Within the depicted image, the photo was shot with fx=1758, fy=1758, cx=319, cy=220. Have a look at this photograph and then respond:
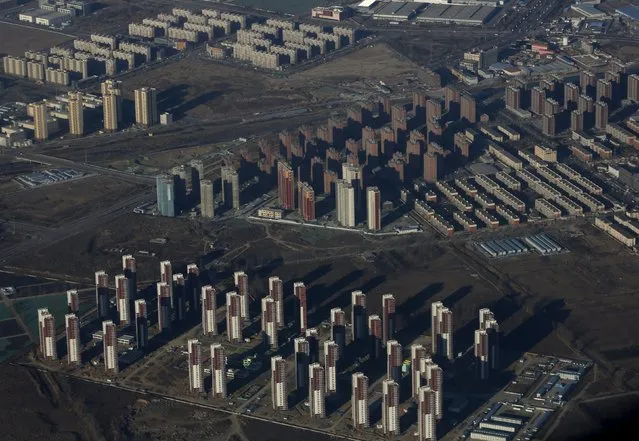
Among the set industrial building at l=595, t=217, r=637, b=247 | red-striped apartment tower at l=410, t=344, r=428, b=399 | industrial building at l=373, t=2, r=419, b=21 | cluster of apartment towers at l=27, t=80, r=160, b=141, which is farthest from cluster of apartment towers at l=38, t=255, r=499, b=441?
industrial building at l=373, t=2, r=419, b=21

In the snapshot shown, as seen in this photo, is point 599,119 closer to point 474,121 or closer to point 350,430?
point 474,121

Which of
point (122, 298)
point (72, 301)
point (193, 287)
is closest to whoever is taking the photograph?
point (72, 301)

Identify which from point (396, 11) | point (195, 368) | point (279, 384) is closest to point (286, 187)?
point (195, 368)

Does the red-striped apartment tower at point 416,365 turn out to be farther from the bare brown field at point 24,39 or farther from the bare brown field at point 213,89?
the bare brown field at point 24,39

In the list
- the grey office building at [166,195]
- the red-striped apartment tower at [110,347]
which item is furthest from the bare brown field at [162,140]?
the red-striped apartment tower at [110,347]

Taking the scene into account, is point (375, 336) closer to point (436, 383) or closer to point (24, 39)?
point (436, 383)
